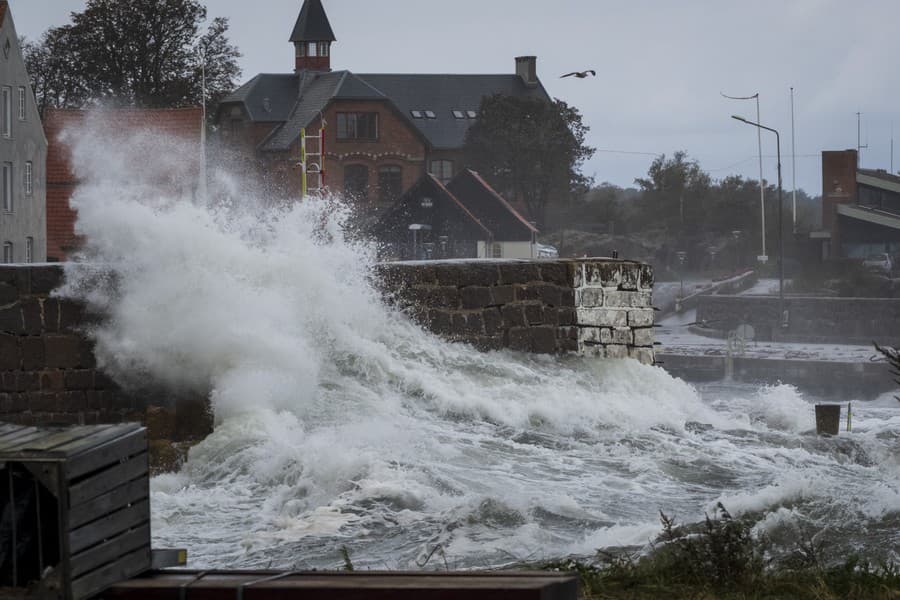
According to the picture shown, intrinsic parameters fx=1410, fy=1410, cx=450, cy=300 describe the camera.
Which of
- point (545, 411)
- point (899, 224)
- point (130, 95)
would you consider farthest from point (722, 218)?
point (545, 411)

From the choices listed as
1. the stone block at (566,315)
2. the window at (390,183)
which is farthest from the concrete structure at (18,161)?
the window at (390,183)

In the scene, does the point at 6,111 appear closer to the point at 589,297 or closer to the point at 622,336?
the point at 622,336

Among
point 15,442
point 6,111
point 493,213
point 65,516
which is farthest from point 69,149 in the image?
point 65,516

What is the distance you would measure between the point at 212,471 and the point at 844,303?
4825 cm

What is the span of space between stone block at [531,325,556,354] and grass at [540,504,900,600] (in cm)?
713

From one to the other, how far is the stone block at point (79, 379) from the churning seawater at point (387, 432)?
20 cm

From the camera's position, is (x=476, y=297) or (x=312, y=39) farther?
(x=312, y=39)

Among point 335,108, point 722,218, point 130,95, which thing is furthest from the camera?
point 722,218

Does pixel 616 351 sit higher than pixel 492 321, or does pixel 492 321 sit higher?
pixel 492 321

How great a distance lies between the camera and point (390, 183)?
69.6m

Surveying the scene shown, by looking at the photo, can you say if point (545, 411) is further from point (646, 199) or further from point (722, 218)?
point (646, 199)

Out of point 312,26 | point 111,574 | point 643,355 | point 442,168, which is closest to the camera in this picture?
point 111,574

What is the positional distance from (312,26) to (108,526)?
70309mm

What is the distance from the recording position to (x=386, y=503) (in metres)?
8.65
